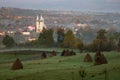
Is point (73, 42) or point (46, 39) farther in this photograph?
point (46, 39)

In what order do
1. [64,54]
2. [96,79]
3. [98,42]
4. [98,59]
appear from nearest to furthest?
[96,79] < [98,59] < [64,54] < [98,42]

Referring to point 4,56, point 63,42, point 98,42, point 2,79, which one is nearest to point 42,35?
point 63,42

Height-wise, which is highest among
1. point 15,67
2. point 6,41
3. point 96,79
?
point 96,79

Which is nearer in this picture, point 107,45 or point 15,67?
point 15,67

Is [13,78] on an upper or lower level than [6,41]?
upper

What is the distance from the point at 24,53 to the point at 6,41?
40.1m

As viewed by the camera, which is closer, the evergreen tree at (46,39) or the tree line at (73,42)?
the tree line at (73,42)

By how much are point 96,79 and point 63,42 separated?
98716 mm

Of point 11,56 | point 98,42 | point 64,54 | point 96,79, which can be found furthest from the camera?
point 98,42

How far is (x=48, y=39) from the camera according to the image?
5576 inches

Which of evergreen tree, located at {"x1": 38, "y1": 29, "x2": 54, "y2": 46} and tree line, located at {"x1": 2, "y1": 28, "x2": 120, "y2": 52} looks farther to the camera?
evergreen tree, located at {"x1": 38, "y1": 29, "x2": 54, "y2": 46}

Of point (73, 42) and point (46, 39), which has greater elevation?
point (73, 42)

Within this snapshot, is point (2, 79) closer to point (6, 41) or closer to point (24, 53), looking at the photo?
point (24, 53)

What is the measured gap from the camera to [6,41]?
142500 mm
